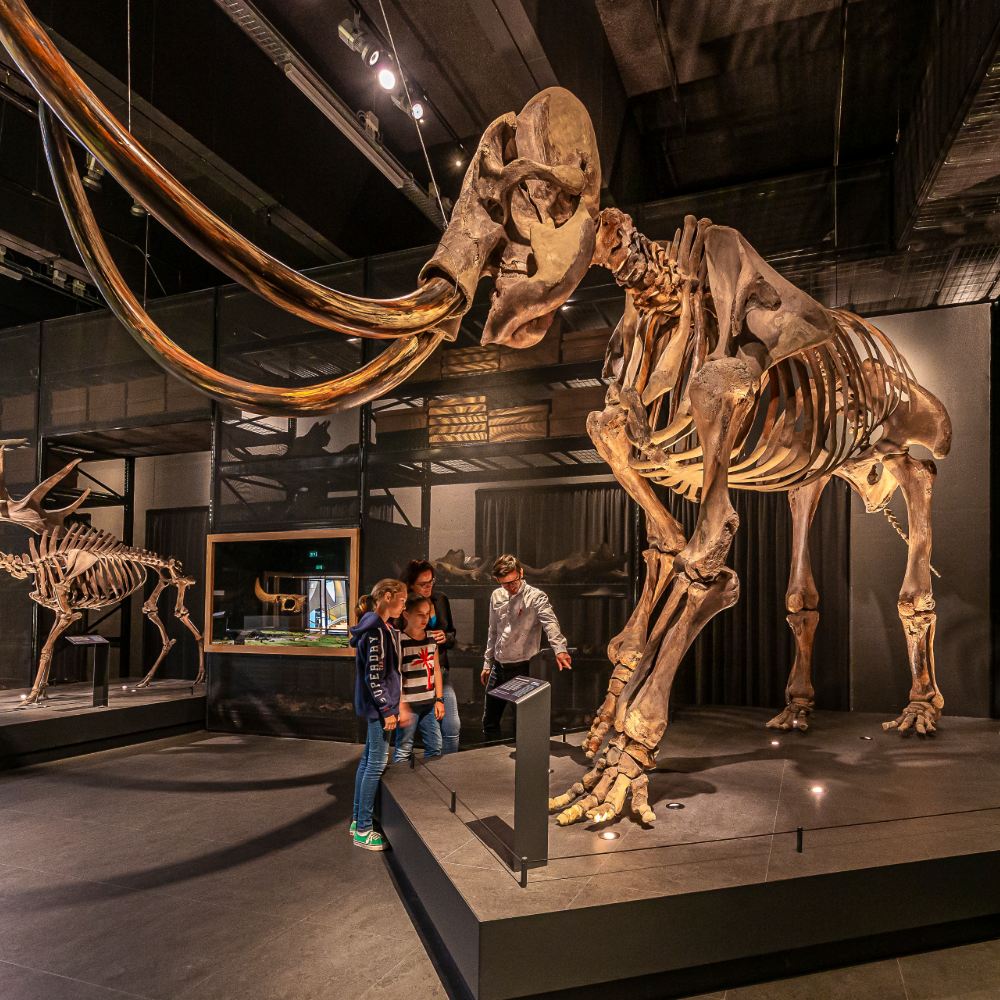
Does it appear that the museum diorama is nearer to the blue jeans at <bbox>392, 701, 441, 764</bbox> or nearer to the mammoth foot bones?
the mammoth foot bones

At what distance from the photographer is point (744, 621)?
6723 mm

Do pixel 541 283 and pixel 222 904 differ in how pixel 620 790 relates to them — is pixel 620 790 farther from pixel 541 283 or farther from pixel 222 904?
pixel 541 283

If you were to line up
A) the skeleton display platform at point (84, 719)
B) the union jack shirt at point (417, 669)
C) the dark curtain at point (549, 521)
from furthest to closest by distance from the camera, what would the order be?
the dark curtain at point (549, 521)
the skeleton display platform at point (84, 719)
the union jack shirt at point (417, 669)

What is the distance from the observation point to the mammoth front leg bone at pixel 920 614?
15.7ft

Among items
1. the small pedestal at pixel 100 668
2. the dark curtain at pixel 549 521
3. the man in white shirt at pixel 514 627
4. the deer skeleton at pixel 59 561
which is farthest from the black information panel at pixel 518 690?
the deer skeleton at pixel 59 561

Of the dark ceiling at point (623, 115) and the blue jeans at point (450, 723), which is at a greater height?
the dark ceiling at point (623, 115)

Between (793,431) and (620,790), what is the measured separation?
79.5 inches

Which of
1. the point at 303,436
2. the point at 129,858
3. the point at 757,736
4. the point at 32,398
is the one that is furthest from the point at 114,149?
the point at 32,398

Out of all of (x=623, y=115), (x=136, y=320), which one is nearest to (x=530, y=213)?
(x=136, y=320)

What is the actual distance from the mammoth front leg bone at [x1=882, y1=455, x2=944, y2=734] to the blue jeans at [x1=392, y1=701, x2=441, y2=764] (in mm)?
3033

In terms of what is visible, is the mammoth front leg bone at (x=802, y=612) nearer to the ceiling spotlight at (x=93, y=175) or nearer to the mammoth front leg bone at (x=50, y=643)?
the ceiling spotlight at (x=93, y=175)

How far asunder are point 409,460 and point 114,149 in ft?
18.7

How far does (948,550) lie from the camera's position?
5973 millimetres

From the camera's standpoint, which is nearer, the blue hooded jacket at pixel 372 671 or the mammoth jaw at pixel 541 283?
the mammoth jaw at pixel 541 283
